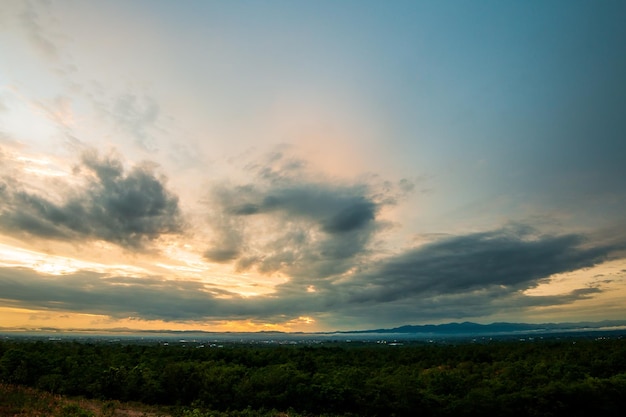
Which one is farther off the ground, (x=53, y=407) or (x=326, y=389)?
(x=326, y=389)

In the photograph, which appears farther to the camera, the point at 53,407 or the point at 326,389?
the point at 326,389

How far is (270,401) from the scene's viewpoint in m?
53.0

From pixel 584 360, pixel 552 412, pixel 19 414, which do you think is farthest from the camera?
pixel 584 360

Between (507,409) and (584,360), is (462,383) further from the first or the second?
(584,360)

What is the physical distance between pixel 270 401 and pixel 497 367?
4779cm

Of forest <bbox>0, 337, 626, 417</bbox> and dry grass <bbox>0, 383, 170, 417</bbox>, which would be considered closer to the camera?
dry grass <bbox>0, 383, 170, 417</bbox>

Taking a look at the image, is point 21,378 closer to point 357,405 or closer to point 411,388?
point 357,405

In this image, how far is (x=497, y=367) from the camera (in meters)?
76.2

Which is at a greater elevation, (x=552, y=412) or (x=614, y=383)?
(x=614, y=383)

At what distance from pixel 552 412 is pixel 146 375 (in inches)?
2173

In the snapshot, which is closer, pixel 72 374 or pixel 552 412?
pixel 552 412

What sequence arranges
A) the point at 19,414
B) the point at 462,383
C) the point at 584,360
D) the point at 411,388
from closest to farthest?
the point at 19,414
the point at 411,388
the point at 462,383
the point at 584,360

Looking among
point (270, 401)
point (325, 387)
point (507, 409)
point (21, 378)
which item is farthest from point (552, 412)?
point (21, 378)

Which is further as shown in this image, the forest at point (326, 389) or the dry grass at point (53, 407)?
the forest at point (326, 389)
